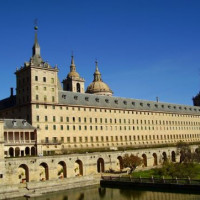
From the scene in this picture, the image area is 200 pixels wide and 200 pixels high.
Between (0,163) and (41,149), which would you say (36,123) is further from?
(0,163)

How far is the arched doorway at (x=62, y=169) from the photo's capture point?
68.4 metres

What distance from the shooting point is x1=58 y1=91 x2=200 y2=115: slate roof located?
92.2m

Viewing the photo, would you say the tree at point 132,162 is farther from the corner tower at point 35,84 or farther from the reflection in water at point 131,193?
the corner tower at point 35,84

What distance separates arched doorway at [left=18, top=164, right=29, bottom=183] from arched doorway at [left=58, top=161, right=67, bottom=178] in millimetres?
7953

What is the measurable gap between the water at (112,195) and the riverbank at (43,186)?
4.63 ft

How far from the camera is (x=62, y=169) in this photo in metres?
69.2

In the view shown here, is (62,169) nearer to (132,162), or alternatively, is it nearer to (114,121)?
(132,162)

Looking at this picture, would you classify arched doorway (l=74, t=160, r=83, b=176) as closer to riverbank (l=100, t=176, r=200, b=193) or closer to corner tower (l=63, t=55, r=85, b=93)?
riverbank (l=100, t=176, r=200, b=193)

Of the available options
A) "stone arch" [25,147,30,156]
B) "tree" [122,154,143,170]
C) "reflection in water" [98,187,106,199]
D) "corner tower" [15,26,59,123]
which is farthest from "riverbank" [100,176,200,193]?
"corner tower" [15,26,59,123]

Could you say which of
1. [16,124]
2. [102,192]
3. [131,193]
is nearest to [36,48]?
[16,124]

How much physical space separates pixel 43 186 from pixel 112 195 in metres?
13.1

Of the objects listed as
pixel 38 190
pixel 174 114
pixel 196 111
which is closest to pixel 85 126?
pixel 38 190

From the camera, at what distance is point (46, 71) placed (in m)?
86.0

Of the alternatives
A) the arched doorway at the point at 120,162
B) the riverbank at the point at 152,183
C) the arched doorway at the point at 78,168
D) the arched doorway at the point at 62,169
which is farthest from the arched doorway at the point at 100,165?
the arched doorway at the point at 62,169
